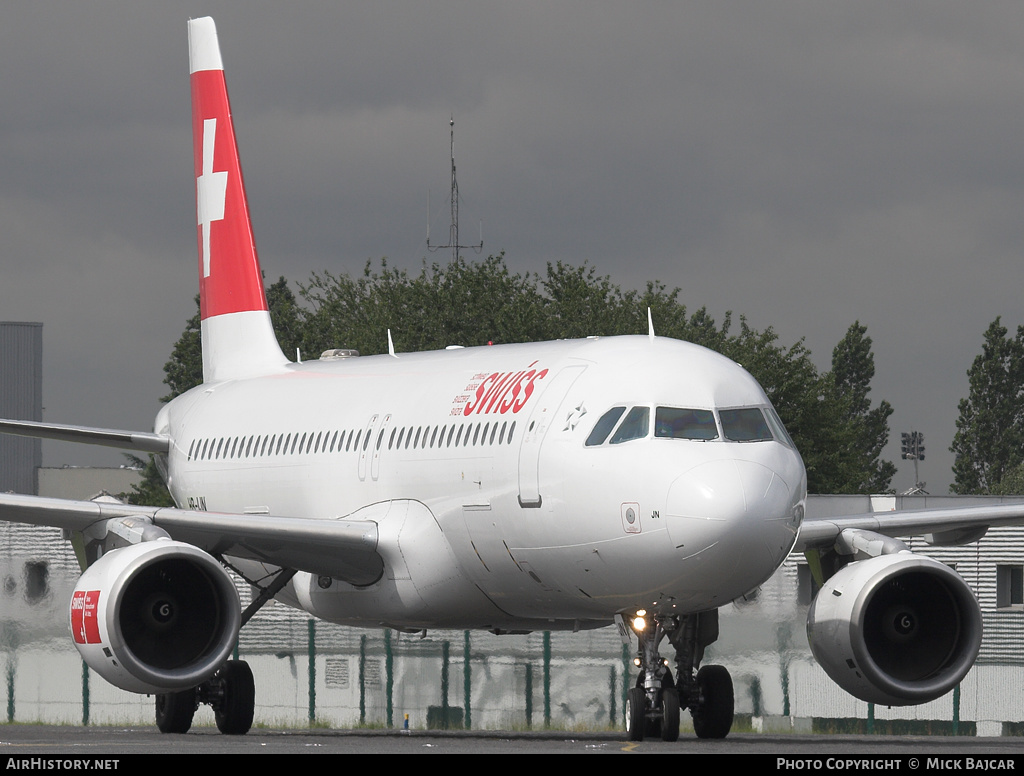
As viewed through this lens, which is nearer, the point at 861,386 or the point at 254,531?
the point at 254,531

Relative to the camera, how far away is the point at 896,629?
19.8 metres

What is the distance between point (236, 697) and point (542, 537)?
620 cm

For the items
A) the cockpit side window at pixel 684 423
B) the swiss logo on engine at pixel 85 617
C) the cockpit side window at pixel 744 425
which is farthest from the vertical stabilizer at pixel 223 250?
the cockpit side window at pixel 744 425

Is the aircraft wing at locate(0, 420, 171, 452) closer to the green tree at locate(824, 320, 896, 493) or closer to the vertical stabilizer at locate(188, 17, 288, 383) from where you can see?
the vertical stabilizer at locate(188, 17, 288, 383)

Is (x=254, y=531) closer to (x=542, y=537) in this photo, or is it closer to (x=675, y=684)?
(x=542, y=537)

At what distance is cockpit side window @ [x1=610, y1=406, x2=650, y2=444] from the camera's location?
1831 cm

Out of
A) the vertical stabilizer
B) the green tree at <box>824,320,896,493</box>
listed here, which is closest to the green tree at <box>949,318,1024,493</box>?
the green tree at <box>824,320,896,493</box>

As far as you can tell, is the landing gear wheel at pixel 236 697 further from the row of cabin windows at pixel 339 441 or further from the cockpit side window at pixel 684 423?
the cockpit side window at pixel 684 423

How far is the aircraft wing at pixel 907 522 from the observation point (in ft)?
70.1

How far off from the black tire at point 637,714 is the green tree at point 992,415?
88900 millimetres

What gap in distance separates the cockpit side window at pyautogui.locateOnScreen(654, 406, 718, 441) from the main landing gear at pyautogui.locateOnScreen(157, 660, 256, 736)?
757cm

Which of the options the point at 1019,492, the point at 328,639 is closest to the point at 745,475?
the point at 328,639

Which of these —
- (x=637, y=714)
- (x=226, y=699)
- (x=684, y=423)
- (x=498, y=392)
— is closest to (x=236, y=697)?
(x=226, y=699)
